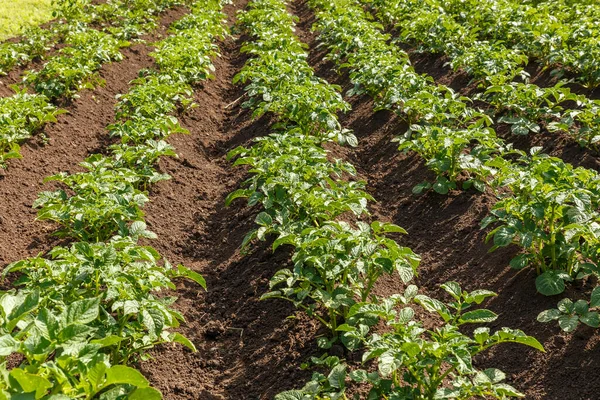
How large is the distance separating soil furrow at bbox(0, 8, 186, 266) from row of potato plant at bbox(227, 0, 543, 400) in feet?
5.71

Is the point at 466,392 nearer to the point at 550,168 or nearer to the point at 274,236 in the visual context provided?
the point at 550,168

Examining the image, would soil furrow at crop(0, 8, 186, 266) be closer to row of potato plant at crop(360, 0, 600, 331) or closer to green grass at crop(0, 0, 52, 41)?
green grass at crop(0, 0, 52, 41)

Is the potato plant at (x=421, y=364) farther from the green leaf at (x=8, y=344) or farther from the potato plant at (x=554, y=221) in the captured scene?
the green leaf at (x=8, y=344)

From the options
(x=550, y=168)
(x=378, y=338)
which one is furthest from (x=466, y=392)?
(x=550, y=168)

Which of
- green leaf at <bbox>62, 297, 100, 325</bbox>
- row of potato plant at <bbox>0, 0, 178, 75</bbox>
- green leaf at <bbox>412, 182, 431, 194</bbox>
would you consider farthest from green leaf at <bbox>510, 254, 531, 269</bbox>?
row of potato plant at <bbox>0, 0, 178, 75</bbox>

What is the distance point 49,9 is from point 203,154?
7257 mm

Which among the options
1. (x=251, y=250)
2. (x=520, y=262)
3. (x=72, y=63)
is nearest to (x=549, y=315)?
(x=520, y=262)

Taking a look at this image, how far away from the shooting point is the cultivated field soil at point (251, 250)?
11.6 feet

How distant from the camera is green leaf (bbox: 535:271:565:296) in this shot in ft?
12.3

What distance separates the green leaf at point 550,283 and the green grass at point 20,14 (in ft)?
30.9

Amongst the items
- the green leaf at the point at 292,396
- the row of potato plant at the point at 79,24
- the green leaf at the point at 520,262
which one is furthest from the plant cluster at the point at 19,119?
the green leaf at the point at 520,262

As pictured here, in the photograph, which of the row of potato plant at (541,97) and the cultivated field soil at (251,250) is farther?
the row of potato plant at (541,97)

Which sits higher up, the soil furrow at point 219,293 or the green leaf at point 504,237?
the green leaf at point 504,237

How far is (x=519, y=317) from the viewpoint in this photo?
3871 millimetres
